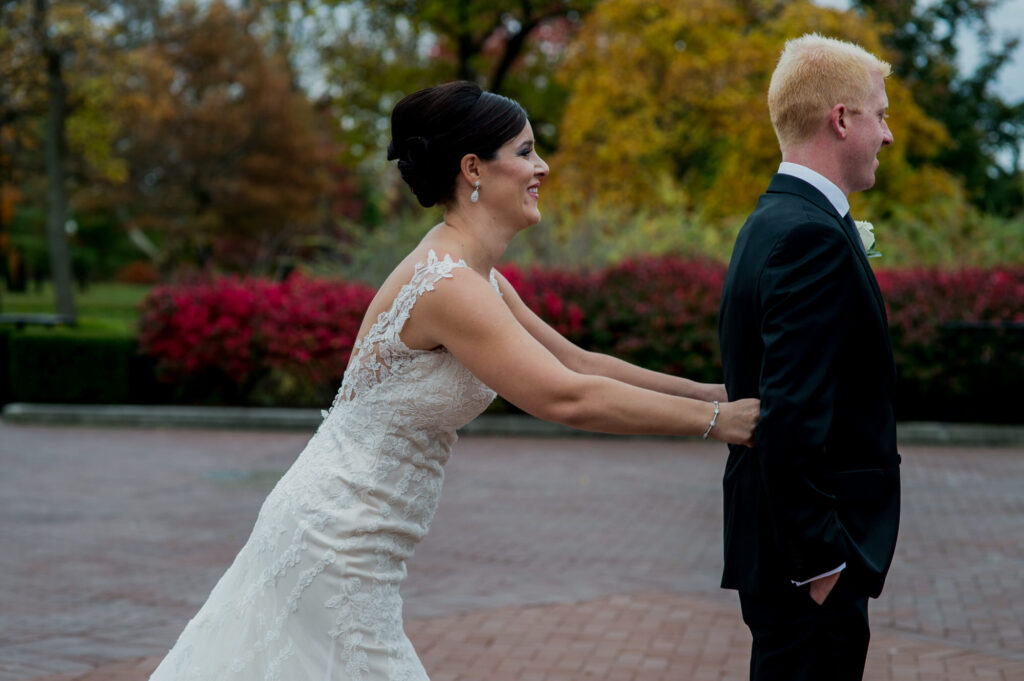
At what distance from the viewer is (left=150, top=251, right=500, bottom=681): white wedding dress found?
8.61ft

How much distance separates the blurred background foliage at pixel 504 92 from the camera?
18609 mm

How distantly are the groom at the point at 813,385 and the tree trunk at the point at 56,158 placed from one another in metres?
22.3

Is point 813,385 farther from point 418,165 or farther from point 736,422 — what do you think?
point 418,165

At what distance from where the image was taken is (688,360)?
13398 millimetres

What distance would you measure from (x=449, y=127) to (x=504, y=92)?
25.4 metres

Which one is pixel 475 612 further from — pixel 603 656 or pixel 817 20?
pixel 817 20

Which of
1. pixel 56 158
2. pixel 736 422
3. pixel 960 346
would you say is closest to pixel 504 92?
pixel 56 158

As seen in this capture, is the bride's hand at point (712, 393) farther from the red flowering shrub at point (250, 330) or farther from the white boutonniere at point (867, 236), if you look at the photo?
the red flowering shrub at point (250, 330)

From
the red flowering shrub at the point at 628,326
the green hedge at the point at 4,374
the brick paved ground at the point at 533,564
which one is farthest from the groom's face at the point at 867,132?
the green hedge at the point at 4,374

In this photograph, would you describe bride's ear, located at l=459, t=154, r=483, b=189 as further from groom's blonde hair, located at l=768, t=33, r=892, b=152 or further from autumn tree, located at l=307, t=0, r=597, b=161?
autumn tree, located at l=307, t=0, r=597, b=161

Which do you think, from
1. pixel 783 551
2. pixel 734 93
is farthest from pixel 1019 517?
pixel 734 93

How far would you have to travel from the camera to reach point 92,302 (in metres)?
43.6

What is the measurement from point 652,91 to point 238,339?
420 inches

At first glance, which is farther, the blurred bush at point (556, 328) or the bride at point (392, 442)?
the blurred bush at point (556, 328)
